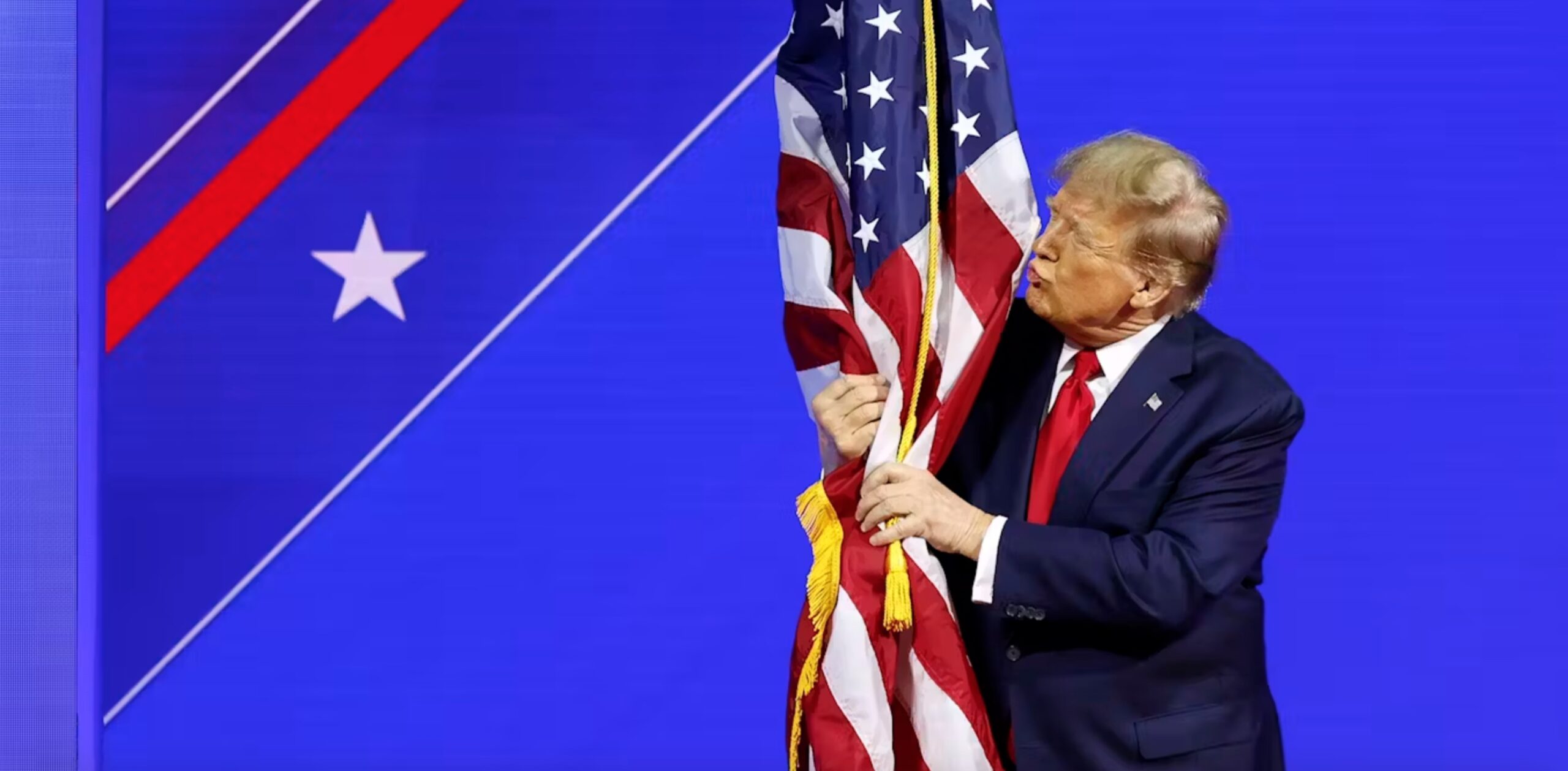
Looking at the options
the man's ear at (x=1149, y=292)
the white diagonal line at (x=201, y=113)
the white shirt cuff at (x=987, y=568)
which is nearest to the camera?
the white shirt cuff at (x=987, y=568)

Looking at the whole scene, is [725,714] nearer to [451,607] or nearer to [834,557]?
[451,607]

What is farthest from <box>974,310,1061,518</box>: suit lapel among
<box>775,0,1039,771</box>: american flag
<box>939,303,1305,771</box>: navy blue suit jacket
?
<box>775,0,1039,771</box>: american flag

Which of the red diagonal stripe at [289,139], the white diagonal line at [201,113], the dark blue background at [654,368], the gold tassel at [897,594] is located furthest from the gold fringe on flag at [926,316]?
the white diagonal line at [201,113]

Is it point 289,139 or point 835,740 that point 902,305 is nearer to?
point 835,740

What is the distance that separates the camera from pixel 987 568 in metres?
1.78

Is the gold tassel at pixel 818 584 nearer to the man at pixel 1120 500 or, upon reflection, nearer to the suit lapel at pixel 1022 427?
the man at pixel 1120 500

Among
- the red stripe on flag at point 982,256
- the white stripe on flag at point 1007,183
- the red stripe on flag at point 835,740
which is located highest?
the white stripe on flag at point 1007,183

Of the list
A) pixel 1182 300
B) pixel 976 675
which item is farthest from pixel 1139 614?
pixel 1182 300

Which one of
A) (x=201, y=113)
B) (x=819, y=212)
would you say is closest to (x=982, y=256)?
(x=819, y=212)

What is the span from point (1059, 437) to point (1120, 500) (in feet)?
Answer: 0.39

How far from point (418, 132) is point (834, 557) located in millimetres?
1456

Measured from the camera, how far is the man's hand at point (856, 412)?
1843 millimetres

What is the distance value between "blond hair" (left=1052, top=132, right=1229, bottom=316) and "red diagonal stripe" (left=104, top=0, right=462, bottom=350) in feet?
4.83

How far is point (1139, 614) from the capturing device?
1.79 meters
